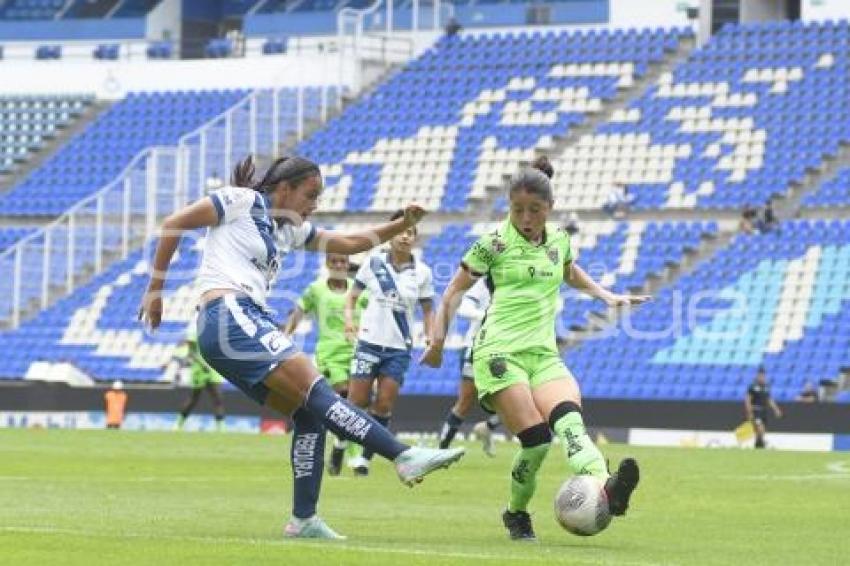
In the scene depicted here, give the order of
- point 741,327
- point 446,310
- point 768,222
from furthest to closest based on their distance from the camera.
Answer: point 768,222, point 741,327, point 446,310

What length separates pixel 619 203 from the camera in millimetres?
46562

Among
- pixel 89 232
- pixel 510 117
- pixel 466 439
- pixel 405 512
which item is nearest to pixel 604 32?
pixel 510 117

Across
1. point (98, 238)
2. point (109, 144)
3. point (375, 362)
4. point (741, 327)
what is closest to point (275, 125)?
point (109, 144)

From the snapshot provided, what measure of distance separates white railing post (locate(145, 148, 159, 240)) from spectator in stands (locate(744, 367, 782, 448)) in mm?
17856

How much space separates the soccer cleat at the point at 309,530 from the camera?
1335 centimetres

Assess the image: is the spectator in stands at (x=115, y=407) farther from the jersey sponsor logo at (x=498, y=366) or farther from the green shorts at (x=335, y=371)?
the jersey sponsor logo at (x=498, y=366)

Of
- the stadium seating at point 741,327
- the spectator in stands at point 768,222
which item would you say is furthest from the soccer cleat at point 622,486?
the spectator in stands at point 768,222

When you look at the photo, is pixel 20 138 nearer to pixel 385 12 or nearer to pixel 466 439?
pixel 385 12

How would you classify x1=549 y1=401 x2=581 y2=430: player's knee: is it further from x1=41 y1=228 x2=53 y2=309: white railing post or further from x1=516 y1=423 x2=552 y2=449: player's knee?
x1=41 y1=228 x2=53 y2=309: white railing post

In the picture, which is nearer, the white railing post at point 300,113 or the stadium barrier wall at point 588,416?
the stadium barrier wall at point 588,416

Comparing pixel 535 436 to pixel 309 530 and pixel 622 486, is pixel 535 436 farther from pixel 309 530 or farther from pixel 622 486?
pixel 309 530

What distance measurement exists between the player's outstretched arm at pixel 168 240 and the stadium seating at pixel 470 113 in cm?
3572

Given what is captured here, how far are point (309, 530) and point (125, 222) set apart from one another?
37774 mm

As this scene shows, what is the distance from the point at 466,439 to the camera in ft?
122
